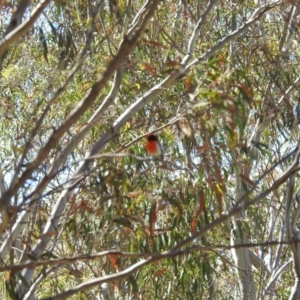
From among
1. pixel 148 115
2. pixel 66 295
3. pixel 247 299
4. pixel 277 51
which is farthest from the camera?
pixel 247 299

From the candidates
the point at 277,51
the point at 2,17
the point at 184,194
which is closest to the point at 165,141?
the point at 184,194

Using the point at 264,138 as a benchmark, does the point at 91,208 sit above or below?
below

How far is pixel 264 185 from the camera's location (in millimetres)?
5840

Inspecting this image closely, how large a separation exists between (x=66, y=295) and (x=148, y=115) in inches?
89.4

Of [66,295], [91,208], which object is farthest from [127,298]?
[66,295]

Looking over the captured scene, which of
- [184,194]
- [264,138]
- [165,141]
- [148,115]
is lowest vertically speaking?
[184,194]

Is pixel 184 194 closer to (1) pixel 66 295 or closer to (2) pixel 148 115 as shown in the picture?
(2) pixel 148 115

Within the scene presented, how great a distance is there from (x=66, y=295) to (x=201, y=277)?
7.45 feet

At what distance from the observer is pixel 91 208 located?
3.59 meters

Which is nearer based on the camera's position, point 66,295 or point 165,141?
point 66,295

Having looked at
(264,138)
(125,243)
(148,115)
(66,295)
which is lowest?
(66,295)

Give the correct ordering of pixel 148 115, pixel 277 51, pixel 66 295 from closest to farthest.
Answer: pixel 66 295
pixel 148 115
pixel 277 51

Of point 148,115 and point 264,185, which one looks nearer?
point 148,115

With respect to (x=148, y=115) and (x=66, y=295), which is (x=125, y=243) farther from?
(x=66, y=295)
